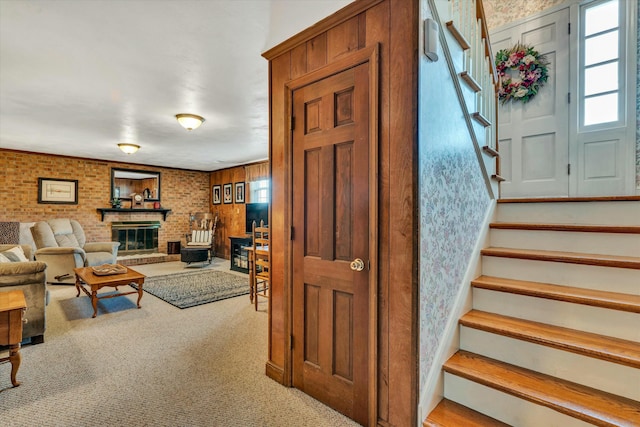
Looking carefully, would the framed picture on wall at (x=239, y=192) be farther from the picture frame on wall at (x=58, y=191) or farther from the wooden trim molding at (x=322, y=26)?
the wooden trim molding at (x=322, y=26)

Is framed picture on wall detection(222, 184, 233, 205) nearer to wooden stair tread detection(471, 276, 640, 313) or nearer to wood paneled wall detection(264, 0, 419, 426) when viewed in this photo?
wood paneled wall detection(264, 0, 419, 426)

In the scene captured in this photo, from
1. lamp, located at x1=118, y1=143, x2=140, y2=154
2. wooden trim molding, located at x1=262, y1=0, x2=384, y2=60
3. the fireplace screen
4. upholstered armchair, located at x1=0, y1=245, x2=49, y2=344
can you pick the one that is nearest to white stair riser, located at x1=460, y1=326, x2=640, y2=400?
wooden trim molding, located at x1=262, y1=0, x2=384, y2=60

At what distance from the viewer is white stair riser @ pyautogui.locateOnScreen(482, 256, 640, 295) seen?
163 cm

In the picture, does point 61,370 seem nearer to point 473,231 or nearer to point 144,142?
point 473,231

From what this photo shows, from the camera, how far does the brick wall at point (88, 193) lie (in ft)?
19.5

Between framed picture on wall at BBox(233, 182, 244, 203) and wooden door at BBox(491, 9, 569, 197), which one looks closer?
wooden door at BBox(491, 9, 569, 197)

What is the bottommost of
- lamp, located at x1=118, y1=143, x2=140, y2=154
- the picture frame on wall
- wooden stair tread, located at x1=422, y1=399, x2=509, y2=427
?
wooden stair tread, located at x1=422, y1=399, x2=509, y2=427

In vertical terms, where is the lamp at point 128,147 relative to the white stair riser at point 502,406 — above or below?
above

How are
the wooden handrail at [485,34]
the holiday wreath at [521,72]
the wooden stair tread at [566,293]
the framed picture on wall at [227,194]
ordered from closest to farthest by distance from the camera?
1. the wooden stair tread at [566,293]
2. the wooden handrail at [485,34]
3. the holiday wreath at [521,72]
4. the framed picture on wall at [227,194]

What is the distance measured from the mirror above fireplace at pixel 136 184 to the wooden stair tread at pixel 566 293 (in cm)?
789

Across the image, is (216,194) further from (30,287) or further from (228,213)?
(30,287)

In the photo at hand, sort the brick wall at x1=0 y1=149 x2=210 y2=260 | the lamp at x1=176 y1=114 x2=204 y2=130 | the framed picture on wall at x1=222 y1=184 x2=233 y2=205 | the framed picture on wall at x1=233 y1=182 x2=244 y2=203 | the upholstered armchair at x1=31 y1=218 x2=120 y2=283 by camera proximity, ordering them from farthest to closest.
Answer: the framed picture on wall at x1=222 y1=184 x2=233 y2=205 → the framed picture on wall at x1=233 y1=182 x2=244 y2=203 → the brick wall at x1=0 y1=149 x2=210 y2=260 → the upholstered armchair at x1=31 y1=218 x2=120 y2=283 → the lamp at x1=176 y1=114 x2=204 y2=130

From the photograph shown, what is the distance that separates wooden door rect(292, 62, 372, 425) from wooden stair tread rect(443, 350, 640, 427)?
0.57 m

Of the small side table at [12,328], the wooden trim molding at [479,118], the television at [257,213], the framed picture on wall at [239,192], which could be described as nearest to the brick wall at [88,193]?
the framed picture on wall at [239,192]
